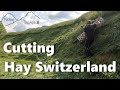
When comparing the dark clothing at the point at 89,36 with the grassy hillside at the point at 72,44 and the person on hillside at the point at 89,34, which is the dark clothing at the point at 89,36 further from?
the grassy hillside at the point at 72,44

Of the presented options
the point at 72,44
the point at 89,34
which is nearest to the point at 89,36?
the point at 89,34

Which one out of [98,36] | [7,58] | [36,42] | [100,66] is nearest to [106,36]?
[98,36]

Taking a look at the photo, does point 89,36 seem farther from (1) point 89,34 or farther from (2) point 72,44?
(2) point 72,44

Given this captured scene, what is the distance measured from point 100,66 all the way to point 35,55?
498 centimetres

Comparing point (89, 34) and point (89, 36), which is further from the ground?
point (89, 34)

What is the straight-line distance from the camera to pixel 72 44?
32594mm

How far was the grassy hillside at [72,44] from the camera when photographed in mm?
30016

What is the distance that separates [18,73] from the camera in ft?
98.9

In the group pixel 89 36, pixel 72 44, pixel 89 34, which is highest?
pixel 89 34

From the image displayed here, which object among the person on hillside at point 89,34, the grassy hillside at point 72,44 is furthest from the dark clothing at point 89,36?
the grassy hillside at point 72,44

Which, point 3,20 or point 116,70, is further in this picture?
point 3,20
